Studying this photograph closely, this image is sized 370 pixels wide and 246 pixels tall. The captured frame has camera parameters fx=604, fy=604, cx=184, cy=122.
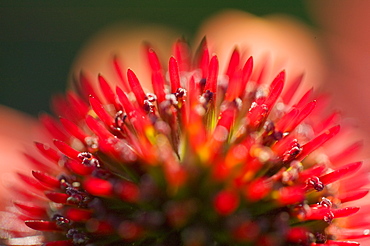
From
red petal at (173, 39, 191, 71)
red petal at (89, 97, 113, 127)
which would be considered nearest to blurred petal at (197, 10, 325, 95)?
red petal at (173, 39, 191, 71)

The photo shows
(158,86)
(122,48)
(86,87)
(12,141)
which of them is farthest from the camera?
(122,48)

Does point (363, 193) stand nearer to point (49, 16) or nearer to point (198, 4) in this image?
point (198, 4)

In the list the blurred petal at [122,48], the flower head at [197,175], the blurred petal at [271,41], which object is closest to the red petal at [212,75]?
the flower head at [197,175]

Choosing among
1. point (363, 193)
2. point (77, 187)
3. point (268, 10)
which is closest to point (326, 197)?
point (363, 193)

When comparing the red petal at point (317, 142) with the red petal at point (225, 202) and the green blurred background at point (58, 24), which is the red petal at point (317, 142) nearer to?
the red petal at point (225, 202)

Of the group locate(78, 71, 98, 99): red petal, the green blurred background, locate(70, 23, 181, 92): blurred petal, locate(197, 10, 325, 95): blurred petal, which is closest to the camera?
locate(78, 71, 98, 99): red petal

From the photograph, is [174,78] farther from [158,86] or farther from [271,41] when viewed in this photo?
[271,41]

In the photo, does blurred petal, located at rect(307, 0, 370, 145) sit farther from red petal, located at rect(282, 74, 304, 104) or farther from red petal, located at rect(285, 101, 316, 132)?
red petal, located at rect(285, 101, 316, 132)

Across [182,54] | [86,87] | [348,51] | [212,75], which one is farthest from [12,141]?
[348,51]
